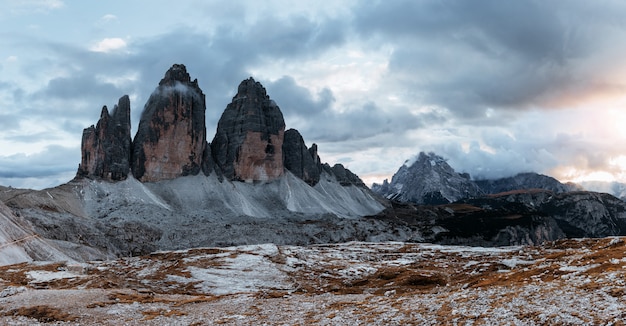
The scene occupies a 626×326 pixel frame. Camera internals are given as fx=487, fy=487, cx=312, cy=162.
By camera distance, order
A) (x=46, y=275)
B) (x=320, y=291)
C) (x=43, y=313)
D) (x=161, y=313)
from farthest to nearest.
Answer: (x=46, y=275) → (x=320, y=291) → (x=43, y=313) → (x=161, y=313)

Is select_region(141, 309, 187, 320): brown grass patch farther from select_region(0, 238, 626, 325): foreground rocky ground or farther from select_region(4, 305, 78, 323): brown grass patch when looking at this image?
select_region(4, 305, 78, 323): brown grass patch

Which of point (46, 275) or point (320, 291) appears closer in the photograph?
point (320, 291)

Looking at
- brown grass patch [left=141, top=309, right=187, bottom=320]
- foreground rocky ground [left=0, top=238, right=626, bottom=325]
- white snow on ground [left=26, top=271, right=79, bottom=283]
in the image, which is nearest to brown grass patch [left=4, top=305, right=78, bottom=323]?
foreground rocky ground [left=0, top=238, right=626, bottom=325]

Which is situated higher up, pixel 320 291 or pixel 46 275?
pixel 46 275

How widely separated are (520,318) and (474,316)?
2204 mm

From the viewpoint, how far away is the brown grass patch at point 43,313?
124ft

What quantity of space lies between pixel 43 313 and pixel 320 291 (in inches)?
1060

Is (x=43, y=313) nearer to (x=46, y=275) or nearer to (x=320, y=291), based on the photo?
(x=320, y=291)

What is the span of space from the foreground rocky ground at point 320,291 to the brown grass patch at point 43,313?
0.33 ft

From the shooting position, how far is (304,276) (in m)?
71.9

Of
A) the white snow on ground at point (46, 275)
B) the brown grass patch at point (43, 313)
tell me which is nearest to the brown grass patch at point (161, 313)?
the brown grass patch at point (43, 313)

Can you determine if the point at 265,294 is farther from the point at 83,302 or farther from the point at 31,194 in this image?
the point at 31,194

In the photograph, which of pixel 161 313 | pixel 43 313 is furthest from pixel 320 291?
pixel 43 313

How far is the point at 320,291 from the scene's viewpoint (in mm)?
53844
